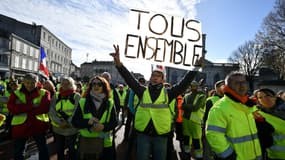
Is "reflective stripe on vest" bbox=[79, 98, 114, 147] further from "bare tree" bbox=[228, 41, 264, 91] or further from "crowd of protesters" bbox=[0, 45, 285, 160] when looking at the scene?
"bare tree" bbox=[228, 41, 264, 91]

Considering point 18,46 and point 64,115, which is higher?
point 18,46

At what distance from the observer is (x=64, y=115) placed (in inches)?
181

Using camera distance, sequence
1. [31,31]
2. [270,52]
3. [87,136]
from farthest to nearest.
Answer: [31,31] < [270,52] < [87,136]

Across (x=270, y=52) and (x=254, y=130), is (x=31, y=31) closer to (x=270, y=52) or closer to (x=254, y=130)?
(x=270, y=52)

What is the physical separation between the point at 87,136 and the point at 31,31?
2112 inches

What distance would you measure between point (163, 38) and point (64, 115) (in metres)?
2.35

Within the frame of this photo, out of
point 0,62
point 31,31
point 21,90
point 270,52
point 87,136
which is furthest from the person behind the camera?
point 31,31

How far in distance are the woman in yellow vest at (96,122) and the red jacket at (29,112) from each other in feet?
3.65

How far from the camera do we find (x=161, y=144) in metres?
3.85

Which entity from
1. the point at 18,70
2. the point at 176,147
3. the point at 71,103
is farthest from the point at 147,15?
the point at 18,70

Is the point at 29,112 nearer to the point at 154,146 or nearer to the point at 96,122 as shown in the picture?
the point at 96,122

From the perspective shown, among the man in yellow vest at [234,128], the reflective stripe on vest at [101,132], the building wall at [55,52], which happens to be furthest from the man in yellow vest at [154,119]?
the building wall at [55,52]

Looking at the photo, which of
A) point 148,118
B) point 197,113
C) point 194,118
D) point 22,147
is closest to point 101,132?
point 148,118

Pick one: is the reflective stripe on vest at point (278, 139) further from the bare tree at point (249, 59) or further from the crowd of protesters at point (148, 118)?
the bare tree at point (249, 59)
